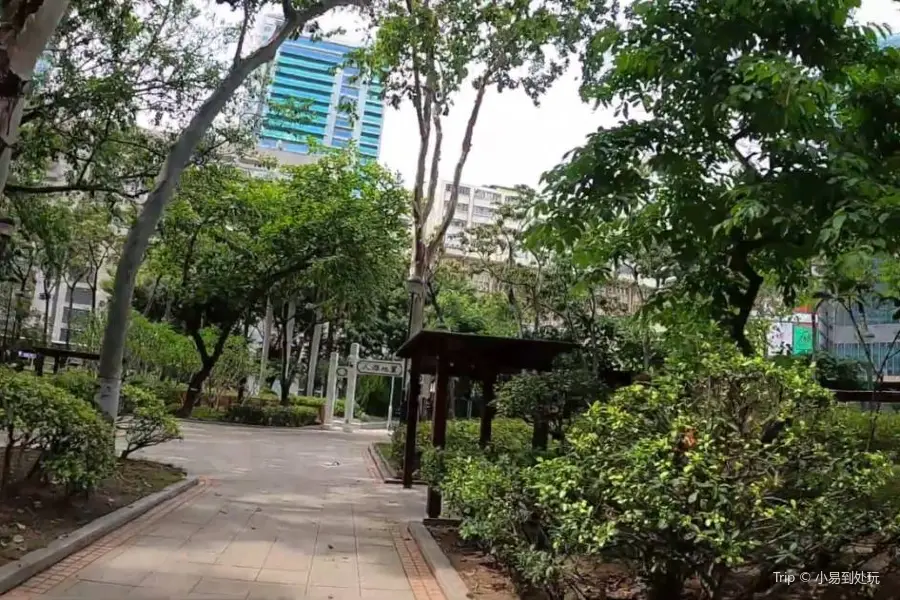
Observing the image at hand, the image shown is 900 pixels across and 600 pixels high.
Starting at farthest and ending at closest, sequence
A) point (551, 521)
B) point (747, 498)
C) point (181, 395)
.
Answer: point (181, 395) → point (551, 521) → point (747, 498)

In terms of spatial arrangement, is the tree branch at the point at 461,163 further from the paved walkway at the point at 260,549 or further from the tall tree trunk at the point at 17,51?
the tall tree trunk at the point at 17,51

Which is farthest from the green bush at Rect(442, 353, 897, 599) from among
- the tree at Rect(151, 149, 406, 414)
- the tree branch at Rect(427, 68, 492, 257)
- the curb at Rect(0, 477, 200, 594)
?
the tree at Rect(151, 149, 406, 414)

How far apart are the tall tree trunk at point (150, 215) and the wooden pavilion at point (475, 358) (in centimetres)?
373

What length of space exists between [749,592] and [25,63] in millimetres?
5466

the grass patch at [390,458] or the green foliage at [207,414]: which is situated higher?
the grass patch at [390,458]

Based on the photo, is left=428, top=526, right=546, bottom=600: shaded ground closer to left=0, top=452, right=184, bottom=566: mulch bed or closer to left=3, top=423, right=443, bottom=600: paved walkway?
left=3, top=423, right=443, bottom=600: paved walkway

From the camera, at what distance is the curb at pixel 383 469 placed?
40.1 feet

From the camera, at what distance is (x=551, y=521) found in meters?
4.70

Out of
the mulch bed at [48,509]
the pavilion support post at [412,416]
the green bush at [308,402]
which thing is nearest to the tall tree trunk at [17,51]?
the mulch bed at [48,509]

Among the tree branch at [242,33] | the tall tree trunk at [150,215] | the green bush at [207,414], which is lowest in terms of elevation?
the green bush at [207,414]

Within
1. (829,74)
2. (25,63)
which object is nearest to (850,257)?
(829,74)

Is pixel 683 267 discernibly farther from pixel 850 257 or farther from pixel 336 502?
pixel 336 502

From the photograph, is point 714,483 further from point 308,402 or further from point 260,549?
point 308,402

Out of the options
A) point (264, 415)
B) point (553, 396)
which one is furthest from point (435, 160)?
point (264, 415)
